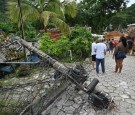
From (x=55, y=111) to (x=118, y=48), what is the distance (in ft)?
Result: 14.8

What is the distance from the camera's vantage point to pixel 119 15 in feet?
132

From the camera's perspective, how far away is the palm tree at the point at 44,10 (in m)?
13.5

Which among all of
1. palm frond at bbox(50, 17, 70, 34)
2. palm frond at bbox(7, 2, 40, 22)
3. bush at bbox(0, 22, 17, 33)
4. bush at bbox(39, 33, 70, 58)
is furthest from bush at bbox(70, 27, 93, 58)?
bush at bbox(0, 22, 17, 33)

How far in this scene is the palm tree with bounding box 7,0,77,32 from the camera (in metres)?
13.5

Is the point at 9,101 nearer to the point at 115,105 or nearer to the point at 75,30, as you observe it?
the point at 115,105

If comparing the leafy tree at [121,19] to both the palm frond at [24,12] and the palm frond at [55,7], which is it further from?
the palm frond at [24,12]

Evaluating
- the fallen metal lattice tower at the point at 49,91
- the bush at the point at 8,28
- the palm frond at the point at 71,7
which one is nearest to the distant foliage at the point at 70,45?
the palm frond at the point at 71,7

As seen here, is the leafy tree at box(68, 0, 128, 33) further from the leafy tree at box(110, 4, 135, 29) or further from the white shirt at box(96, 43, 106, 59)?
the white shirt at box(96, 43, 106, 59)

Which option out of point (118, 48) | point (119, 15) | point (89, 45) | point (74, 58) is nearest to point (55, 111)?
point (118, 48)

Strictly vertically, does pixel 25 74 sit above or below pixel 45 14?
below

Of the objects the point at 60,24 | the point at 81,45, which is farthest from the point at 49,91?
the point at 60,24

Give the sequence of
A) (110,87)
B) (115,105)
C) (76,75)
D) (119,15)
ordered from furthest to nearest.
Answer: (119,15), (110,87), (115,105), (76,75)

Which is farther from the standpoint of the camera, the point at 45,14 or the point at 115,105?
the point at 45,14

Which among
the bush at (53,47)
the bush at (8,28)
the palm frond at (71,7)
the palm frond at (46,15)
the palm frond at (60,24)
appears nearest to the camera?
the bush at (53,47)
